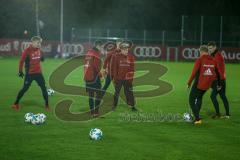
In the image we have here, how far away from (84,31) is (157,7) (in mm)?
17059

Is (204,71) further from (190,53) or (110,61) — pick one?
(190,53)

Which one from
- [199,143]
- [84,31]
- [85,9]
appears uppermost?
[85,9]

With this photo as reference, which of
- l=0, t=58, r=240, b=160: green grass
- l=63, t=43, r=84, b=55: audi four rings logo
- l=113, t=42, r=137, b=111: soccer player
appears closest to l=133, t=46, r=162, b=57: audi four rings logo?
l=63, t=43, r=84, b=55: audi four rings logo

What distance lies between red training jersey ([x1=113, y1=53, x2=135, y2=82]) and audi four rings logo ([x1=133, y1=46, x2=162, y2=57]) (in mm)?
30174

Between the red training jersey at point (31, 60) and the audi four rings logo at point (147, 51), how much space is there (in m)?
30.7

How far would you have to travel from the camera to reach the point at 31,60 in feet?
50.4

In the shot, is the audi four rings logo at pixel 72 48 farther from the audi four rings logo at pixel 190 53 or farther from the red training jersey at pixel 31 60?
the red training jersey at pixel 31 60

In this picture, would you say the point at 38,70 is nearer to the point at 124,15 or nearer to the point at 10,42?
the point at 10,42

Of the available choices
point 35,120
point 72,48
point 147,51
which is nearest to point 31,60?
point 35,120

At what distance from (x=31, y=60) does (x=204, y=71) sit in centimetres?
548

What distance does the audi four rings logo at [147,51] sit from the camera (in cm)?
4598

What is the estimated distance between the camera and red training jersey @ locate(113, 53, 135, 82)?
618 inches

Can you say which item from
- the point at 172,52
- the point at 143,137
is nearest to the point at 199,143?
the point at 143,137

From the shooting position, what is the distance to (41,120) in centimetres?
1294
